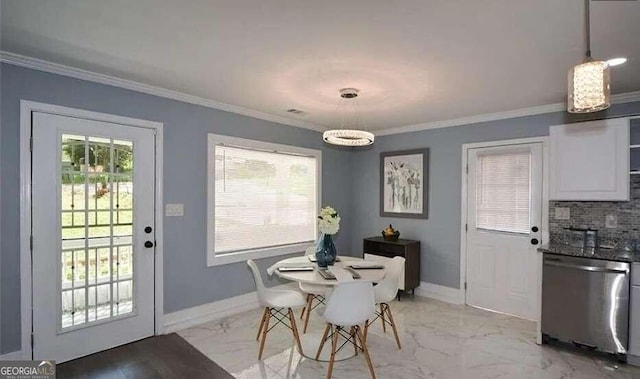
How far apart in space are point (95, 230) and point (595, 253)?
4.47m

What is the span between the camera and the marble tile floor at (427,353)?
→ 2646 mm

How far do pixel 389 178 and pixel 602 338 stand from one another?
300 centimetres

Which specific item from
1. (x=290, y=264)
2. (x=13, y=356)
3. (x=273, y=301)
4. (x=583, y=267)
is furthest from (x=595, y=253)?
(x=13, y=356)

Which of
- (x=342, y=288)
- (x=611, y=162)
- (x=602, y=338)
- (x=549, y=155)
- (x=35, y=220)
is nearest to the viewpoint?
(x=342, y=288)

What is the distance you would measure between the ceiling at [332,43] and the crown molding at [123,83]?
105mm

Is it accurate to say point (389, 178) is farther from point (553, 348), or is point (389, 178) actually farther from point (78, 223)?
point (78, 223)

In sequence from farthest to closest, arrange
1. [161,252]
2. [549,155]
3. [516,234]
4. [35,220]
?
[516,234] < [549,155] < [161,252] < [35,220]

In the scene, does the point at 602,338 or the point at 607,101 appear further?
the point at 602,338

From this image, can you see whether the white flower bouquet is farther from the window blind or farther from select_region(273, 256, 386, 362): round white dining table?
the window blind

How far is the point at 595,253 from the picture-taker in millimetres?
2971

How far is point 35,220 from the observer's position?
2.62 metres

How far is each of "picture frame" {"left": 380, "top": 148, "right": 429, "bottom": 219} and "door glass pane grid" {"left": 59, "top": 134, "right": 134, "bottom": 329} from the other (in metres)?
3.45

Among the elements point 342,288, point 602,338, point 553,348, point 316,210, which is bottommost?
point 553,348

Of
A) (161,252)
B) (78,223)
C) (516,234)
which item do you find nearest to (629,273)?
(516,234)
